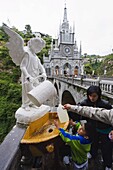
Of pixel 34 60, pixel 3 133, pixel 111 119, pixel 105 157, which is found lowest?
pixel 3 133

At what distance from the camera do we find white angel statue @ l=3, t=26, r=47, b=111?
93.3 inches

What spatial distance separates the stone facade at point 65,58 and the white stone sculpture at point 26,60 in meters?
25.4

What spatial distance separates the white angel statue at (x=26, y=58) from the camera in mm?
2369

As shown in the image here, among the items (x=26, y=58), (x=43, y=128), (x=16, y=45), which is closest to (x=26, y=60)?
(x=26, y=58)

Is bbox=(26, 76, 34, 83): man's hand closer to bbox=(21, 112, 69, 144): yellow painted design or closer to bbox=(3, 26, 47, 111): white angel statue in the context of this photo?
bbox=(3, 26, 47, 111): white angel statue

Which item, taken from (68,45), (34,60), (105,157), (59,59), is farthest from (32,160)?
(68,45)

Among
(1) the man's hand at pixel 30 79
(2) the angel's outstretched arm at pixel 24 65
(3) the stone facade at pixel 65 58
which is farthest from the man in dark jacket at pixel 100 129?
(3) the stone facade at pixel 65 58

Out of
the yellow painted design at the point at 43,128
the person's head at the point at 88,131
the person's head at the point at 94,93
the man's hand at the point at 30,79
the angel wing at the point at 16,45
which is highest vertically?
the angel wing at the point at 16,45

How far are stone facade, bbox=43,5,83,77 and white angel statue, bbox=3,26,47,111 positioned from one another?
83.5 feet

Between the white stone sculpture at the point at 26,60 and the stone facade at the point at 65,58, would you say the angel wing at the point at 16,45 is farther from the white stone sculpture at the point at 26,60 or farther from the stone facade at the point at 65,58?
the stone facade at the point at 65,58

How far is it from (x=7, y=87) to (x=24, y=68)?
52.9 ft

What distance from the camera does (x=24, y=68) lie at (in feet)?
7.90

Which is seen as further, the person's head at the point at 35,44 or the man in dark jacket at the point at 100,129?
the person's head at the point at 35,44

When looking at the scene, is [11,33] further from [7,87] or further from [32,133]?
[7,87]
